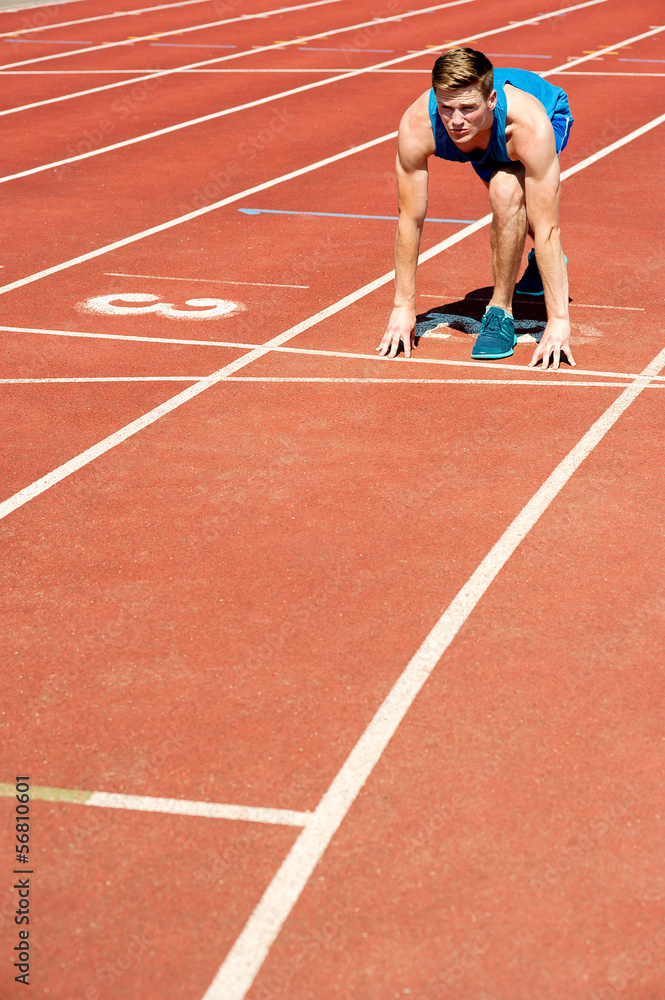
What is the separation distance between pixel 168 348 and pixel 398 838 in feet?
15.7

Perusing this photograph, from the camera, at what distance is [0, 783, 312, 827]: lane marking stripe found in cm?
385

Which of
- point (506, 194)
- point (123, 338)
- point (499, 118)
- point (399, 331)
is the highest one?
point (499, 118)

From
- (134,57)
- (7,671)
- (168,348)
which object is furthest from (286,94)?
(7,671)

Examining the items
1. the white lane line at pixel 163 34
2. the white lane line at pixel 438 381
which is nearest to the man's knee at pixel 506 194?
the white lane line at pixel 438 381

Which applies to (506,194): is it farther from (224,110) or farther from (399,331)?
(224,110)

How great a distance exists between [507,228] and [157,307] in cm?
248

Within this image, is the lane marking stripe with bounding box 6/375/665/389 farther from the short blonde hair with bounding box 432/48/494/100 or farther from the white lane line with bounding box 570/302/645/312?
the short blonde hair with bounding box 432/48/494/100

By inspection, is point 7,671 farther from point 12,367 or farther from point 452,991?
point 12,367

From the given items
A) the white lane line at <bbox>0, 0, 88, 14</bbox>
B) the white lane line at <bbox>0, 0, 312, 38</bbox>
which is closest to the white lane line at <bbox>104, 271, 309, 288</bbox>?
the white lane line at <bbox>0, 0, 312, 38</bbox>

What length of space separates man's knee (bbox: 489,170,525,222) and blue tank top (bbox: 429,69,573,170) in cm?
8

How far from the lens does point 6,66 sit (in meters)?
20.7

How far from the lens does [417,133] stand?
283 inches

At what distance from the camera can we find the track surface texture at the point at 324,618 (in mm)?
3447

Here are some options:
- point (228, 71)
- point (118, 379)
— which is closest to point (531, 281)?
point (118, 379)
